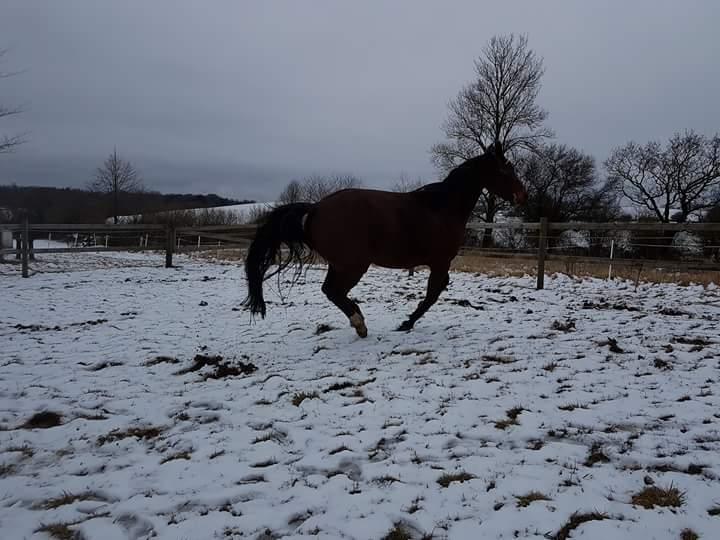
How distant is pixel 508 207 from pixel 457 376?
27.3m

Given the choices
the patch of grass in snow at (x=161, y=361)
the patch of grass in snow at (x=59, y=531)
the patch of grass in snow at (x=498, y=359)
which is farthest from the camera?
the patch of grass in snow at (x=161, y=361)

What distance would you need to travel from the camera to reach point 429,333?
16.3 feet

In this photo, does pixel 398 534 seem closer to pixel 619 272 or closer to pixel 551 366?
pixel 551 366

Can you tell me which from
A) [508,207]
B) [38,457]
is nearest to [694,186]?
[508,207]

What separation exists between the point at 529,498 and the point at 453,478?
1.19 ft

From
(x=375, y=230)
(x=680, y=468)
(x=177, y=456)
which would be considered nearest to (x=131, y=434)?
(x=177, y=456)

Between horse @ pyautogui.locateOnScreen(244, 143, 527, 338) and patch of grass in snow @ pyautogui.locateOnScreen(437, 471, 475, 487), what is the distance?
2.74m

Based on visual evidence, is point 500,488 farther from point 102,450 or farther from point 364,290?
point 364,290

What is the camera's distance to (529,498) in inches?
76.7

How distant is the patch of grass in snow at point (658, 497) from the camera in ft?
6.05

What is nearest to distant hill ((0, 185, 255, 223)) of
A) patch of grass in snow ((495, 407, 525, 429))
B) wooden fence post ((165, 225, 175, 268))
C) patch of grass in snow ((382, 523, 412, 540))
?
wooden fence post ((165, 225, 175, 268))

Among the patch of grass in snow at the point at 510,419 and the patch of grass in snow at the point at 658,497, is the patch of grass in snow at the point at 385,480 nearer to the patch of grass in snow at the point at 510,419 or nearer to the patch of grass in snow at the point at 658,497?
the patch of grass in snow at the point at 510,419

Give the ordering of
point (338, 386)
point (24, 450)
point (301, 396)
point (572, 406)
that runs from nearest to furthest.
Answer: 1. point (24, 450)
2. point (572, 406)
3. point (301, 396)
4. point (338, 386)

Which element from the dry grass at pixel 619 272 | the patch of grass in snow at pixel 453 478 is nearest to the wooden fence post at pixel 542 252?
the dry grass at pixel 619 272
